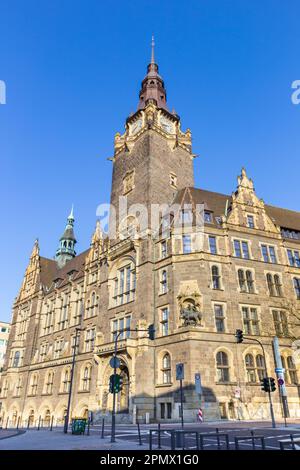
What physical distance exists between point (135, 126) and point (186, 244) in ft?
79.1

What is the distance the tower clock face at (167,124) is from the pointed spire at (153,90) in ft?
9.32

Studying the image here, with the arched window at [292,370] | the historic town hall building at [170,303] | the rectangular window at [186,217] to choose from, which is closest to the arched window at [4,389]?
the historic town hall building at [170,303]

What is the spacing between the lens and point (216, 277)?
33.1 m

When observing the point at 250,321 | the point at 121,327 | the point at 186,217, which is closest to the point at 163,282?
the point at 186,217

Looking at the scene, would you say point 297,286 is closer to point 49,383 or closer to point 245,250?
point 245,250

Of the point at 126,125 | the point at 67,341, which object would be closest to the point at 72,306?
the point at 67,341

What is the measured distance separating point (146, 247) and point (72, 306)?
17.7 m

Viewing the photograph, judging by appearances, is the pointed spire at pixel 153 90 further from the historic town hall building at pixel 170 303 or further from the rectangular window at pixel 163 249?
the rectangular window at pixel 163 249

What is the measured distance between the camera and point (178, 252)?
110 ft

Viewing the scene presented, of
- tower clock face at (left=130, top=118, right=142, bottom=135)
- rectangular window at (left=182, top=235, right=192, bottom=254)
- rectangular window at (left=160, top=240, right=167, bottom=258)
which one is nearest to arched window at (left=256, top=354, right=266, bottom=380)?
rectangular window at (left=182, top=235, right=192, bottom=254)

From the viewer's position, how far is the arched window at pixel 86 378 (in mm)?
39531

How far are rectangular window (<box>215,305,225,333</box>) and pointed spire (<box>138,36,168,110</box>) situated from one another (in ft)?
107
